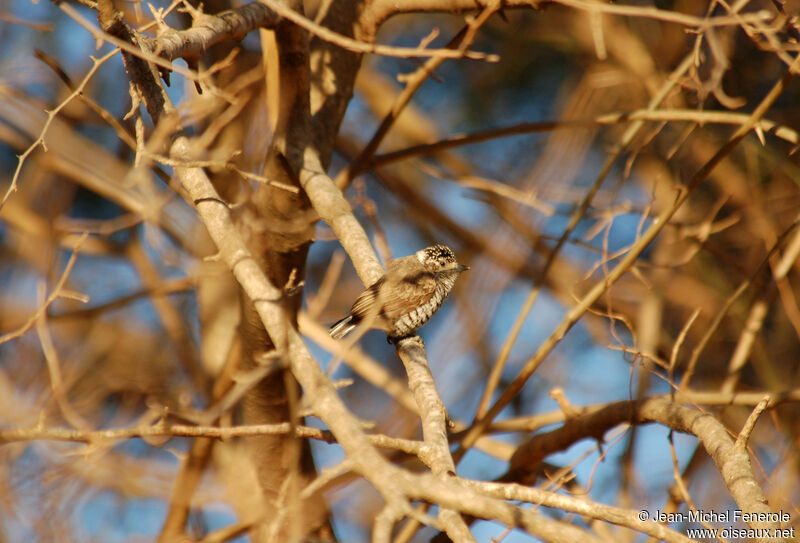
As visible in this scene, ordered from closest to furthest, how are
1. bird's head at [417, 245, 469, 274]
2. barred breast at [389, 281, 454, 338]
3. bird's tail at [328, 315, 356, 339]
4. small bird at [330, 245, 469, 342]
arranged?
small bird at [330, 245, 469, 342]
barred breast at [389, 281, 454, 338]
bird's tail at [328, 315, 356, 339]
bird's head at [417, 245, 469, 274]

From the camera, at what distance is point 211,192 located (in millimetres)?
2898

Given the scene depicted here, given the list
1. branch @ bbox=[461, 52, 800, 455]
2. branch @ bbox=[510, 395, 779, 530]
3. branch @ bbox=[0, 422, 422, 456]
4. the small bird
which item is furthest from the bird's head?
branch @ bbox=[0, 422, 422, 456]

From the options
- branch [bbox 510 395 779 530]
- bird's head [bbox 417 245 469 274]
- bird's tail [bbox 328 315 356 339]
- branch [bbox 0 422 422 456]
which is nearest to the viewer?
branch [bbox 0 422 422 456]

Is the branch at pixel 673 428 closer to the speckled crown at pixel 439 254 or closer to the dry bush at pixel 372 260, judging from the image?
the dry bush at pixel 372 260

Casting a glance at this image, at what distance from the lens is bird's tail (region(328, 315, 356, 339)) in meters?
5.09

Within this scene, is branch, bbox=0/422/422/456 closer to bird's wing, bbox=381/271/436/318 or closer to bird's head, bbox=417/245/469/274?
bird's wing, bbox=381/271/436/318

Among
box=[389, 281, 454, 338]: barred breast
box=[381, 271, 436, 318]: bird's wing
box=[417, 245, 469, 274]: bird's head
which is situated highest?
box=[417, 245, 469, 274]: bird's head

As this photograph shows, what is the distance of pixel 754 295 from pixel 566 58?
4147 millimetres

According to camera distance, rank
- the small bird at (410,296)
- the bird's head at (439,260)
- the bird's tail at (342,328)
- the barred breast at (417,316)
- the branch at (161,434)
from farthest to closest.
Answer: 1. the bird's head at (439,260)
2. the bird's tail at (342,328)
3. the barred breast at (417,316)
4. the small bird at (410,296)
5. the branch at (161,434)

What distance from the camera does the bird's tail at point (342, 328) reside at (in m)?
5.09

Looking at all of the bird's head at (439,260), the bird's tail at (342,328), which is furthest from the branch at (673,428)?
the bird's head at (439,260)

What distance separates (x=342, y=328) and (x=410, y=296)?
1.90 feet

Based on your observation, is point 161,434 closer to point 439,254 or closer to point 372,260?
point 372,260

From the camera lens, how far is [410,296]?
512 centimetres
